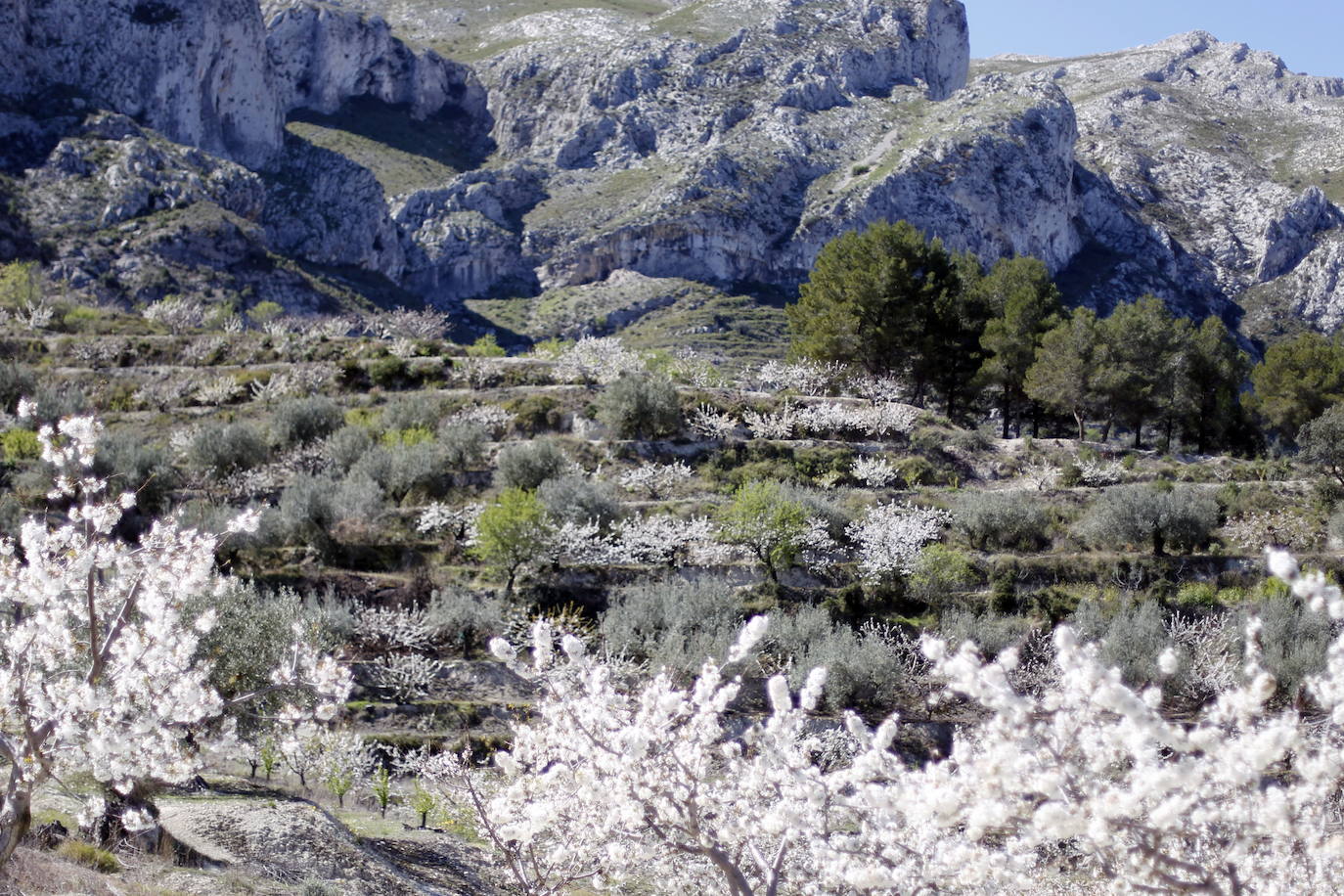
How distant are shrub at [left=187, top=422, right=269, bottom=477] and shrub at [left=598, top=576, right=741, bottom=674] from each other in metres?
10.6

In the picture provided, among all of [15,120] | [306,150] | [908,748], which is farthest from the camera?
[306,150]

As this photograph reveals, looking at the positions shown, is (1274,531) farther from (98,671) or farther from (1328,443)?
(98,671)

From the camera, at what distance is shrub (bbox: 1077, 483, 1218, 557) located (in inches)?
690

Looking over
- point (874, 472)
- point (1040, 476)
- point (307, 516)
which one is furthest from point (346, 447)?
point (1040, 476)

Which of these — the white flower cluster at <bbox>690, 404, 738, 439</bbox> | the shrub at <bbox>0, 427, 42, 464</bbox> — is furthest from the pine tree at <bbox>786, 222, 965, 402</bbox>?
the shrub at <bbox>0, 427, 42, 464</bbox>

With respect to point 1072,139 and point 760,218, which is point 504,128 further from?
point 1072,139

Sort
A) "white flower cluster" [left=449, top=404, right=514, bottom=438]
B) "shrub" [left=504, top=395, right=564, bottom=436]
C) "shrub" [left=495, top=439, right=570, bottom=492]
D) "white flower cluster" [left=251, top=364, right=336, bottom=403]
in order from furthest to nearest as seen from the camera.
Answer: "white flower cluster" [left=251, top=364, right=336, bottom=403] < "shrub" [left=504, top=395, right=564, bottom=436] < "white flower cluster" [left=449, top=404, right=514, bottom=438] < "shrub" [left=495, top=439, right=570, bottom=492]

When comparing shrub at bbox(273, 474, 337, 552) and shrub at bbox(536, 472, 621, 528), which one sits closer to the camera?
shrub at bbox(273, 474, 337, 552)

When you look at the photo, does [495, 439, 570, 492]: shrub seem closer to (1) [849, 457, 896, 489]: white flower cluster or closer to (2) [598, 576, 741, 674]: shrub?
(2) [598, 576, 741, 674]: shrub

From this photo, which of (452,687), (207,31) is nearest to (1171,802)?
(452,687)

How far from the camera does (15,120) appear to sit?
64.8 m

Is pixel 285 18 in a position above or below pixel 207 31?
above

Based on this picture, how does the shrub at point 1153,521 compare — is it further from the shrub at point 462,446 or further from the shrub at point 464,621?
the shrub at point 462,446

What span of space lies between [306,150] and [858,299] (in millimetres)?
75286
